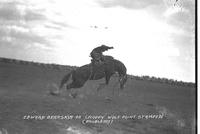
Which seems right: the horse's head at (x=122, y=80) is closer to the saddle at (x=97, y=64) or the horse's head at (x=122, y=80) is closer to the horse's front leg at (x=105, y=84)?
the horse's front leg at (x=105, y=84)

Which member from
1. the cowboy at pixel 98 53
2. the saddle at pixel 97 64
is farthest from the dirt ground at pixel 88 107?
the cowboy at pixel 98 53

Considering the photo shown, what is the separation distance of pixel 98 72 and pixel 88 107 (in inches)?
16.1

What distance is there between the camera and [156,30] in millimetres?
3789

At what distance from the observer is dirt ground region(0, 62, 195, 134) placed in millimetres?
3156

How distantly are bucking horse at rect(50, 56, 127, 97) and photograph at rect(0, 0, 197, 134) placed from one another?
1cm

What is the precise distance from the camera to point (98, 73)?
11.7 ft

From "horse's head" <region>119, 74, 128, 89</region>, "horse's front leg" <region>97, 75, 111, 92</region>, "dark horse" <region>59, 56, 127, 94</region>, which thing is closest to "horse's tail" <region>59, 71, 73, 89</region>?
"dark horse" <region>59, 56, 127, 94</region>

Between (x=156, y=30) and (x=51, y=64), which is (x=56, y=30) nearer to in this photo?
(x=51, y=64)

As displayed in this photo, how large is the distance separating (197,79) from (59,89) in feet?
5.46

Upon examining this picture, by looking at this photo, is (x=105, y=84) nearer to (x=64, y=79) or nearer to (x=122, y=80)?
(x=122, y=80)

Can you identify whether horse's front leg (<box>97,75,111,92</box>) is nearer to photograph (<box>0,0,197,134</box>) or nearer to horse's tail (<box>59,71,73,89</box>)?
photograph (<box>0,0,197,134</box>)

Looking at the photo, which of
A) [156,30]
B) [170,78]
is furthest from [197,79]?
[156,30]

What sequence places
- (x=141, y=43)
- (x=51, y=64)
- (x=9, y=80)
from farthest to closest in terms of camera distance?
1. (x=141, y=43)
2. (x=51, y=64)
3. (x=9, y=80)

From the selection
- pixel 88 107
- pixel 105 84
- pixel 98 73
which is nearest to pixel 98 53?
pixel 98 73
